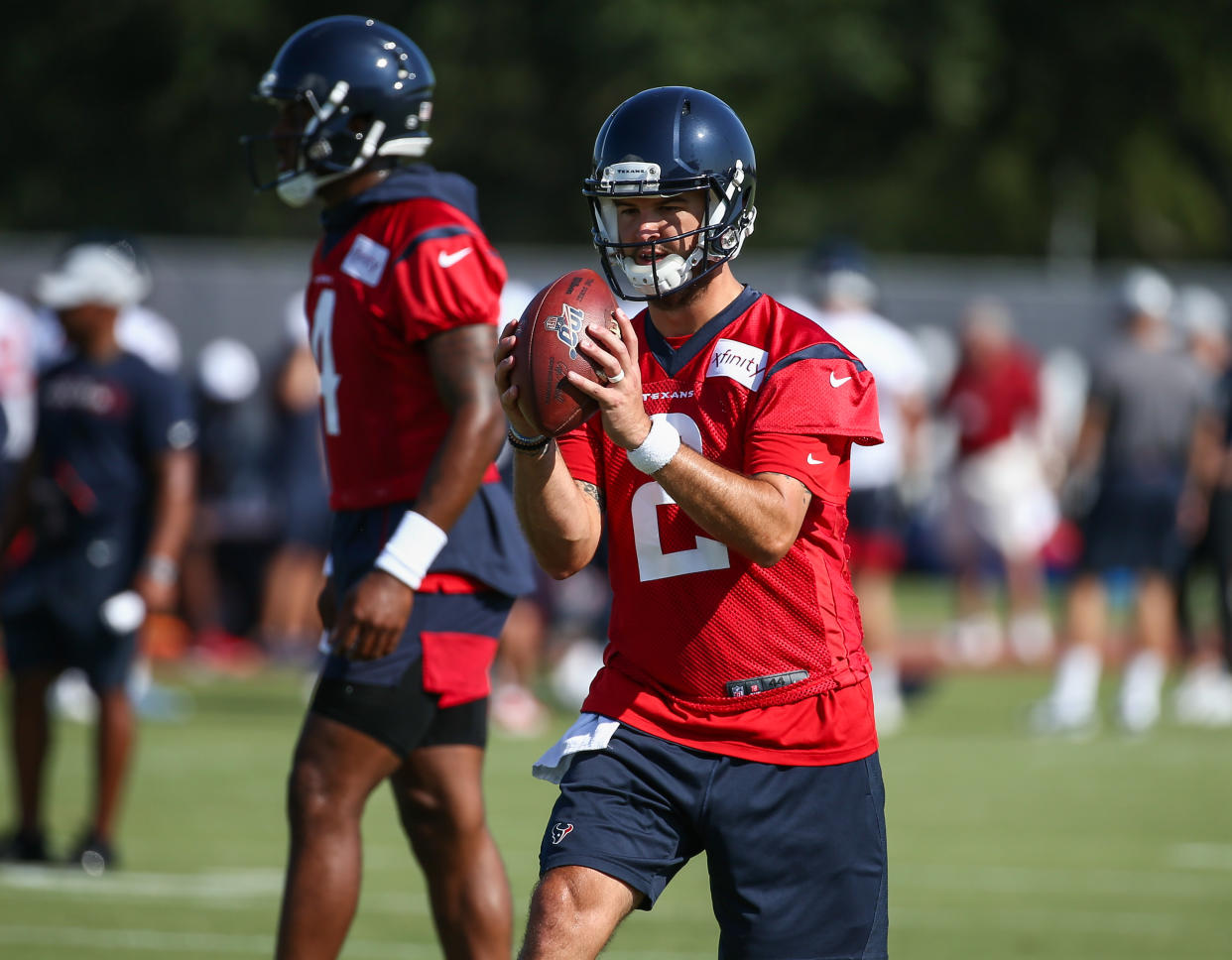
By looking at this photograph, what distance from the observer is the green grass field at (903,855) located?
6.18 m

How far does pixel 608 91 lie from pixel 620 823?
81.9 ft

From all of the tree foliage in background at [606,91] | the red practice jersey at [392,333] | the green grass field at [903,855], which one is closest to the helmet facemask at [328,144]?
the red practice jersey at [392,333]

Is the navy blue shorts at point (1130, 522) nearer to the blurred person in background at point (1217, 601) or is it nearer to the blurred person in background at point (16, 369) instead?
the blurred person in background at point (1217, 601)

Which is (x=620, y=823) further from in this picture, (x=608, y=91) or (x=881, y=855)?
(x=608, y=91)

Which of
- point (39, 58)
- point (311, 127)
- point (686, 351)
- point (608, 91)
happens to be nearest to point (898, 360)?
point (311, 127)

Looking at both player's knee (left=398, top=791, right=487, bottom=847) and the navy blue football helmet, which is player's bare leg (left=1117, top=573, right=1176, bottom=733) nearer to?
player's knee (left=398, top=791, right=487, bottom=847)

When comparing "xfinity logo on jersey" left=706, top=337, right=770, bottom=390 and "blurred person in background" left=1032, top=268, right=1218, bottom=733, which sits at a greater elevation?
"xfinity logo on jersey" left=706, top=337, right=770, bottom=390

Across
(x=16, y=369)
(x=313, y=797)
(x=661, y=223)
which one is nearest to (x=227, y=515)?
(x=16, y=369)

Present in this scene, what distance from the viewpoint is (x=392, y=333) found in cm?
472

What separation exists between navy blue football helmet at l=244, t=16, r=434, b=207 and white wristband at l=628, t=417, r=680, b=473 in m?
1.81

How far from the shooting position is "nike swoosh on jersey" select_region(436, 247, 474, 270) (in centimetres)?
470

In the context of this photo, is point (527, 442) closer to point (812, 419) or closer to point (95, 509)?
point (812, 419)

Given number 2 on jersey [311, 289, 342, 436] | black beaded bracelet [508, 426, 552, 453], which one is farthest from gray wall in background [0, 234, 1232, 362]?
black beaded bracelet [508, 426, 552, 453]

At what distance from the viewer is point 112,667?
745 cm
